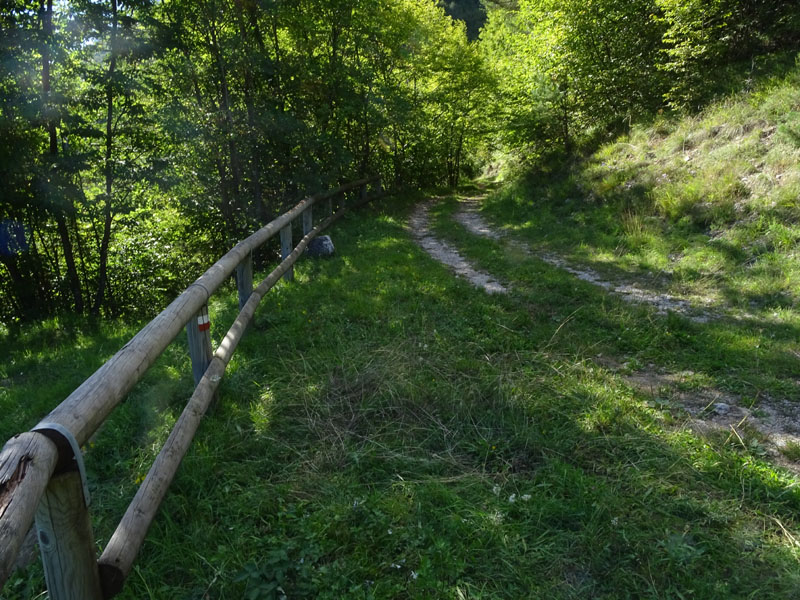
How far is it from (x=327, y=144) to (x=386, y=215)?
3.23 metres

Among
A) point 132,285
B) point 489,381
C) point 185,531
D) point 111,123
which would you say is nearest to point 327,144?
point 111,123

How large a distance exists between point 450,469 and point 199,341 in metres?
1.93

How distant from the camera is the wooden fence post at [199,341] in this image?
345 cm

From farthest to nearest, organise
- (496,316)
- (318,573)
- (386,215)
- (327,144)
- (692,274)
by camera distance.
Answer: (386,215)
(327,144)
(692,274)
(496,316)
(318,573)

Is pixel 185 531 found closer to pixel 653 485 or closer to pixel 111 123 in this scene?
pixel 653 485

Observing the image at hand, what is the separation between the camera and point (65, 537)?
5.56 ft

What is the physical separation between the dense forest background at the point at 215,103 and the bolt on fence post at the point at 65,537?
27.4ft

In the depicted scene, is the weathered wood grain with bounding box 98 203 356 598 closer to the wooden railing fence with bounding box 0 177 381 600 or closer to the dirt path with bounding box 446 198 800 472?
the wooden railing fence with bounding box 0 177 381 600

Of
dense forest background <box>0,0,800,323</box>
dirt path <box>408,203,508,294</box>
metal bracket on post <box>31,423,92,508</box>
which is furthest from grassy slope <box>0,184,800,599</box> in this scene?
dense forest background <box>0,0,800,323</box>

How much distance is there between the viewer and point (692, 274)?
7152mm

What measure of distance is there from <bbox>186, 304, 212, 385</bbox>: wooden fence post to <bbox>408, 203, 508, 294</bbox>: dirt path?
409 cm

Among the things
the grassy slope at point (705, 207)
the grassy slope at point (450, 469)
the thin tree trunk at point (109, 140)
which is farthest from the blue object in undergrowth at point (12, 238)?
the grassy slope at point (705, 207)

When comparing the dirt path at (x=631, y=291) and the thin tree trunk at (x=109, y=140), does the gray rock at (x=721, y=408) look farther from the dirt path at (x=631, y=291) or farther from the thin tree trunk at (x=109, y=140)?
the thin tree trunk at (x=109, y=140)

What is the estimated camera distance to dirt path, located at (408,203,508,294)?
7254 millimetres
